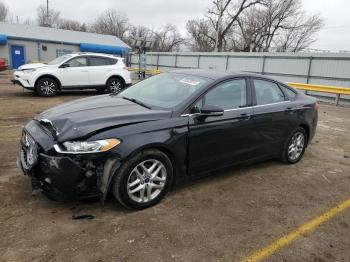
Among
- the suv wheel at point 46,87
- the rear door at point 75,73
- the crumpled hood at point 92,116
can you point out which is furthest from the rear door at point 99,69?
the crumpled hood at point 92,116

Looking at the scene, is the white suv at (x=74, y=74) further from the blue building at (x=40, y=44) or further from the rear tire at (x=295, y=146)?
the blue building at (x=40, y=44)

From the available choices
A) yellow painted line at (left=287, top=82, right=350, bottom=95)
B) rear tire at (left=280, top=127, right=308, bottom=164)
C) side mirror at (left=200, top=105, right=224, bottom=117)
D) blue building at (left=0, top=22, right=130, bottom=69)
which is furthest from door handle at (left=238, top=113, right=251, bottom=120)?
blue building at (left=0, top=22, right=130, bottom=69)

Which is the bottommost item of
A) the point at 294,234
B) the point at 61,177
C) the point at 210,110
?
the point at 294,234

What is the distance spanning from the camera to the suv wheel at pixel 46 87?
1179 cm

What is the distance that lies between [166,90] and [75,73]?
8719 millimetres

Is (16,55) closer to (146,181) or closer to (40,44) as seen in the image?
(40,44)

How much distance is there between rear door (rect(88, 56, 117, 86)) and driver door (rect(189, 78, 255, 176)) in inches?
355

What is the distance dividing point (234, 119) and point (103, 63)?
31.5 ft

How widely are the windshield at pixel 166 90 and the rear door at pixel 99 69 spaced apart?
806 centimetres

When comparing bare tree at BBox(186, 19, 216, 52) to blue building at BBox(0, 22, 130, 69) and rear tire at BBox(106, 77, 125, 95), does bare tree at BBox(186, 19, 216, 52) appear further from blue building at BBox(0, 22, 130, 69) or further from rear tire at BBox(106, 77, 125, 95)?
rear tire at BBox(106, 77, 125, 95)

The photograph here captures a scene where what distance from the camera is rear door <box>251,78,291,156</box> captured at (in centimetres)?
477

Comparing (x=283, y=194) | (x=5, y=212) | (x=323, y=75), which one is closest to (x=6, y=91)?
(x=5, y=212)

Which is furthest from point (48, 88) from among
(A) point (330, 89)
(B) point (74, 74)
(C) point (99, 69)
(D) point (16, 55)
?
(D) point (16, 55)

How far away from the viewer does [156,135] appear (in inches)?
142
